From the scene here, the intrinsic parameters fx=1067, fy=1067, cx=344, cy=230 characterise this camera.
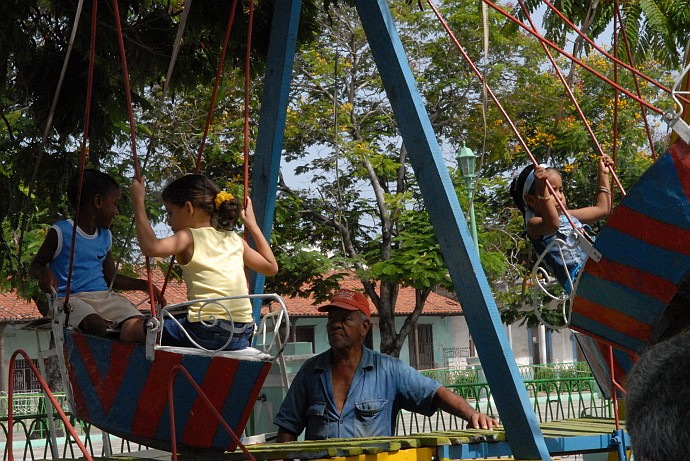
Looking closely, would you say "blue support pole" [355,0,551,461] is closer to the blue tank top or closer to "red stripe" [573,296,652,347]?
"red stripe" [573,296,652,347]

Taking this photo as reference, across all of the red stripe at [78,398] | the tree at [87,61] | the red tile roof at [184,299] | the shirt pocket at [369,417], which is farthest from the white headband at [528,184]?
the red tile roof at [184,299]

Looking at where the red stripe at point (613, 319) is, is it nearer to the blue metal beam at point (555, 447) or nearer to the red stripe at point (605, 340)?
the red stripe at point (605, 340)

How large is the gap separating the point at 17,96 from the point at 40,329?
2.73 meters

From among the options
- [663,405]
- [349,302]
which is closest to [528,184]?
[349,302]

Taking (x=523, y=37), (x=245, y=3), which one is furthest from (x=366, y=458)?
(x=523, y=37)

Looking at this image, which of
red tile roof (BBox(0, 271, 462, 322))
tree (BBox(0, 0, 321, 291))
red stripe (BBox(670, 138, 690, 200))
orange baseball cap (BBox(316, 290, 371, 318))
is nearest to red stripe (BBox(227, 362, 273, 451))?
orange baseball cap (BBox(316, 290, 371, 318))

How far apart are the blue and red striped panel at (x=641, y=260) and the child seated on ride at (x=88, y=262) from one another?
6.75 ft

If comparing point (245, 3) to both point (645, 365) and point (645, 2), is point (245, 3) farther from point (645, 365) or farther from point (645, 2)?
point (645, 365)

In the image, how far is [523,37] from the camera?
19609 mm

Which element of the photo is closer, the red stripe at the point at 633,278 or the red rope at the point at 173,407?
the red stripe at the point at 633,278

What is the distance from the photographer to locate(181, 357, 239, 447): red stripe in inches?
164

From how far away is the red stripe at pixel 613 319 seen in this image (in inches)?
132

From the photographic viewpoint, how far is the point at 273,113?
19.0ft

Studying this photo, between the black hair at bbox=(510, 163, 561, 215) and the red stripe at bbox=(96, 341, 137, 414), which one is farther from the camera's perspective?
the black hair at bbox=(510, 163, 561, 215)
